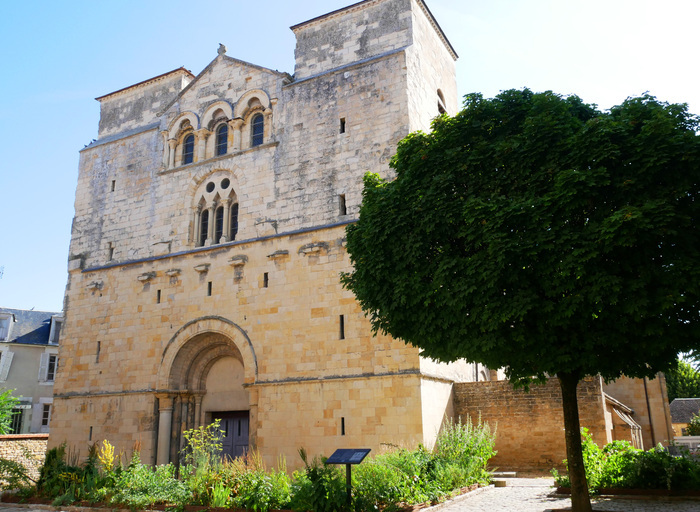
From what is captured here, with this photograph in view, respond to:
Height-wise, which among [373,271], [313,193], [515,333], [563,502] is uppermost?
[313,193]

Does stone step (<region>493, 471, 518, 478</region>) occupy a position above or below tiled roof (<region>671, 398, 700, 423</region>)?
below

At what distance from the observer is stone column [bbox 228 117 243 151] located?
18062 millimetres

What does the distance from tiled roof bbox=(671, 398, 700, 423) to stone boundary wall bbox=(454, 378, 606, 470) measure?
28.1m

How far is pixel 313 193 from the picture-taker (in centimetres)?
1631

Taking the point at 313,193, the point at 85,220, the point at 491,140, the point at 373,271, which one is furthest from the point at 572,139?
the point at 85,220

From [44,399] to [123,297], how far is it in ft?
46.3

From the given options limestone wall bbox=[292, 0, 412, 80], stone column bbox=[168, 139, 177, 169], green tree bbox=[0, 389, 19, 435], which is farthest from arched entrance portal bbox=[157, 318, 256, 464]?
green tree bbox=[0, 389, 19, 435]

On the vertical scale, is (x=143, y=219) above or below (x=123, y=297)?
above

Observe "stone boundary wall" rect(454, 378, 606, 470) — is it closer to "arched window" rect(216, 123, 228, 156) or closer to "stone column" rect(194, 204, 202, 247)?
"stone column" rect(194, 204, 202, 247)

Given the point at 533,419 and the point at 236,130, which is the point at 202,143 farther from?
the point at 533,419

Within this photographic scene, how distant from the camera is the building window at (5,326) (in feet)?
92.9

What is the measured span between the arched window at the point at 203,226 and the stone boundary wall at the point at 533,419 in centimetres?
986

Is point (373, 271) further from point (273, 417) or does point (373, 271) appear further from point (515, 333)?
point (273, 417)

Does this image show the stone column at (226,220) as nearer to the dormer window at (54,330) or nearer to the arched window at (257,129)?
the arched window at (257,129)
